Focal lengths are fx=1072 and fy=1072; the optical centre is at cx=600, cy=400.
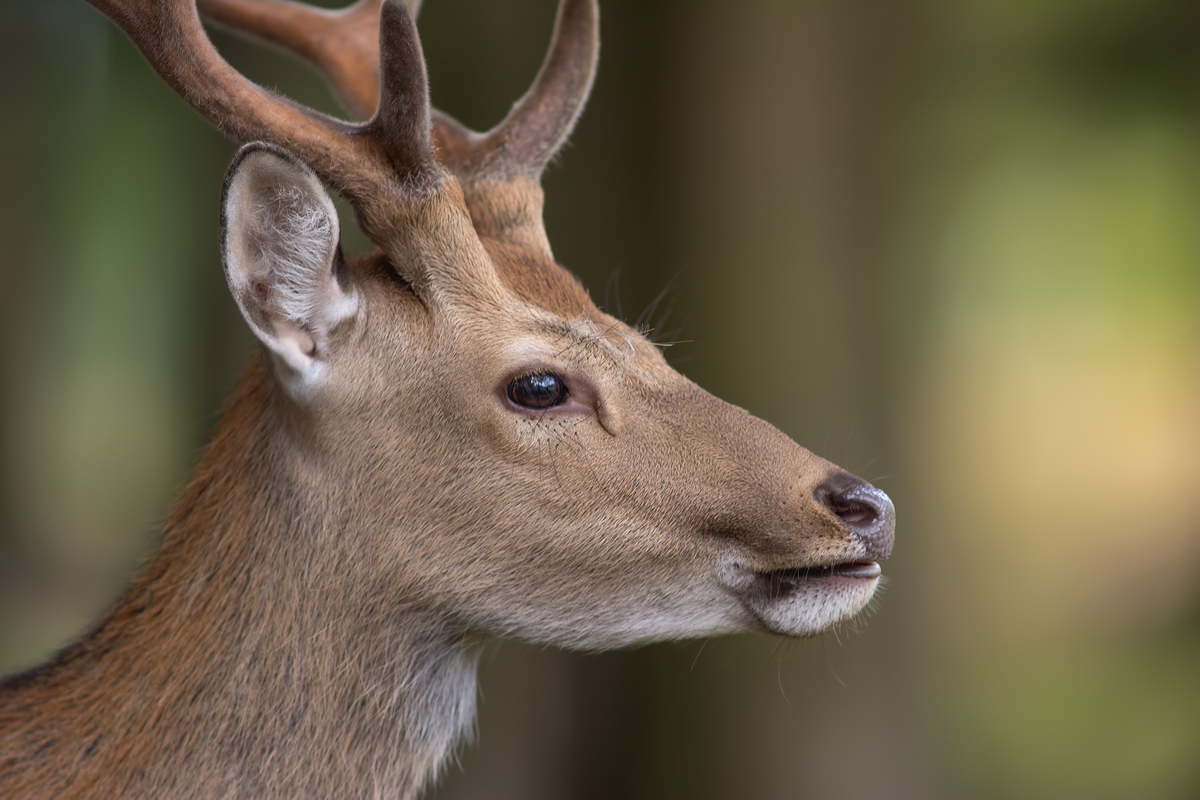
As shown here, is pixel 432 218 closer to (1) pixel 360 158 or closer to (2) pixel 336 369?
(1) pixel 360 158

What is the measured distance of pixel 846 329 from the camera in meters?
7.25

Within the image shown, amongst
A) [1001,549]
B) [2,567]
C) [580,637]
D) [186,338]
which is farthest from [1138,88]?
[2,567]

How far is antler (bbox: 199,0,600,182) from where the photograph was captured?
12.0ft

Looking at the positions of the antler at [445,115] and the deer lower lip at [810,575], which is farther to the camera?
the antler at [445,115]

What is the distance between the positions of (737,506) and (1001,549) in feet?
27.3

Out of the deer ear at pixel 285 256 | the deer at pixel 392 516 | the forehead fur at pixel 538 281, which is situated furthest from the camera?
the forehead fur at pixel 538 281

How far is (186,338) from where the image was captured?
8.97 meters

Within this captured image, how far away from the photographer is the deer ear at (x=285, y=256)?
9.02ft

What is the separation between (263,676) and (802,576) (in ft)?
4.85

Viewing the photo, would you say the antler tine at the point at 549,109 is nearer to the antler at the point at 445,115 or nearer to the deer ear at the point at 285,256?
the antler at the point at 445,115

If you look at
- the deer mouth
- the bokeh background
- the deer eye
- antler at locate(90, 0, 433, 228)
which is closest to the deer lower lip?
the deer mouth

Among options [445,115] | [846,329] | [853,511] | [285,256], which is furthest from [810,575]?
[846,329]

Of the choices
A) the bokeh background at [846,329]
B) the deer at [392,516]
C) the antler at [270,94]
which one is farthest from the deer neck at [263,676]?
the antler at [270,94]

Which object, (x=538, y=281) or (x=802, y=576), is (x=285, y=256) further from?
(x=802, y=576)
